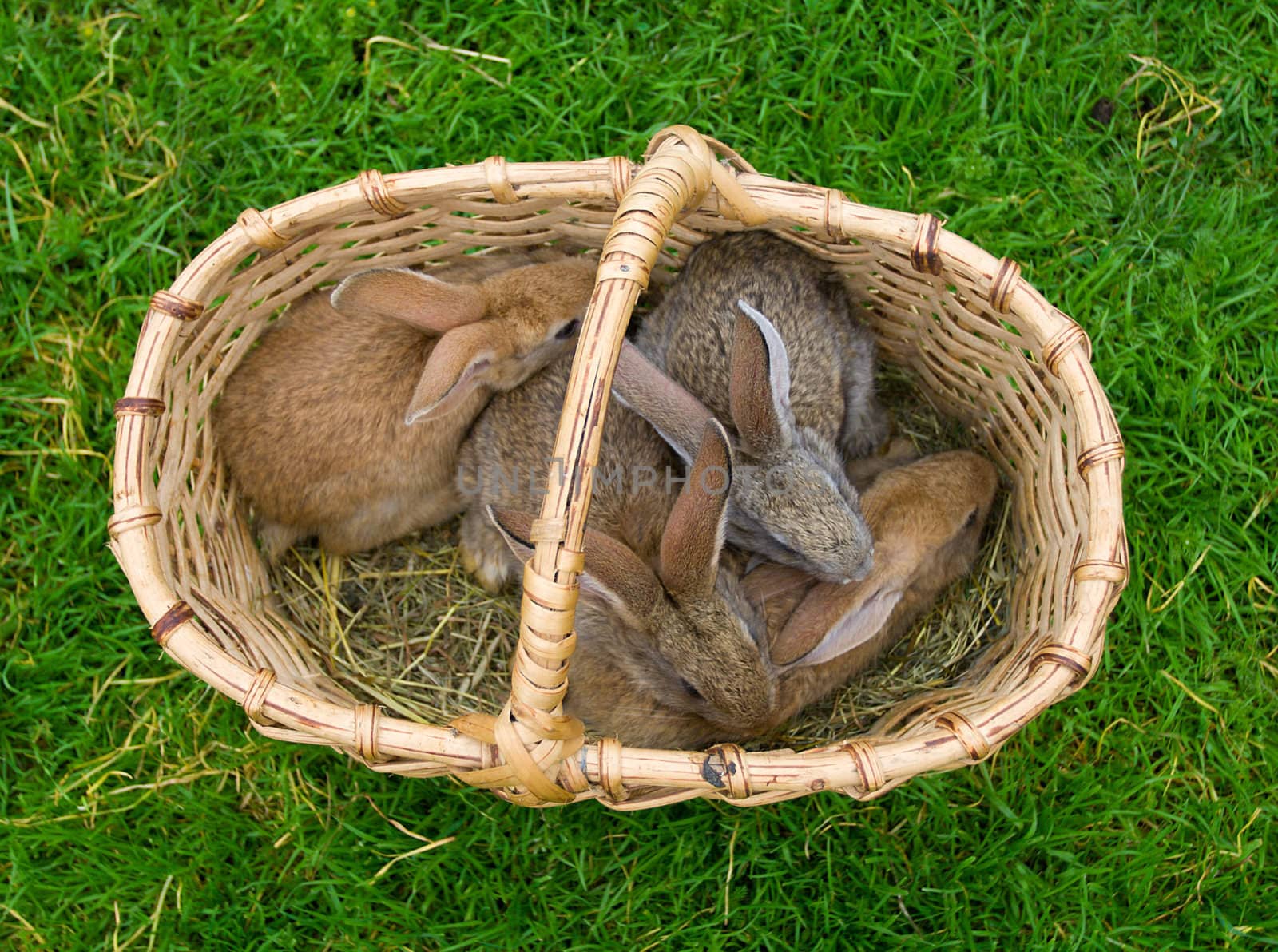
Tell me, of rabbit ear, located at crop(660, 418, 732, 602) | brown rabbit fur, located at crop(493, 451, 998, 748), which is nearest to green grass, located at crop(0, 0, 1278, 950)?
brown rabbit fur, located at crop(493, 451, 998, 748)

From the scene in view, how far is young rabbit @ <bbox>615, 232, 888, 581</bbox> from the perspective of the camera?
2.86 metres

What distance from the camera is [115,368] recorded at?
3465 millimetres

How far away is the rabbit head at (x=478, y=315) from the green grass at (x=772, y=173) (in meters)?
0.57

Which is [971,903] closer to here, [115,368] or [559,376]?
[559,376]

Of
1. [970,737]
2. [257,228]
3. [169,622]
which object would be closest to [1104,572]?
[970,737]

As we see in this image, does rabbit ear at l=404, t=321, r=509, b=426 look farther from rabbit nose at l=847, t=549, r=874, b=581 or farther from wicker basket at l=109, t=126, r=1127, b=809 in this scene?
rabbit nose at l=847, t=549, r=874, b=581

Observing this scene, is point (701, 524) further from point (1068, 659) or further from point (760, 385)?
point (1068, 659)

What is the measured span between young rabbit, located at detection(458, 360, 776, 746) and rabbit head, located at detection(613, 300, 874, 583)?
7.6 inches

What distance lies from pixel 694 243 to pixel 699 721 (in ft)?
4.66

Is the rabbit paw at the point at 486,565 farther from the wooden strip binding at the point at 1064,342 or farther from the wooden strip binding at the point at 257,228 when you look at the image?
the wooden strip binding at the point at 1064,342

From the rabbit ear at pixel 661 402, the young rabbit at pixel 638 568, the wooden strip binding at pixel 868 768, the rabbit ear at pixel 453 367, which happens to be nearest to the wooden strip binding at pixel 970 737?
the wooden strip binding at pixel 868 768

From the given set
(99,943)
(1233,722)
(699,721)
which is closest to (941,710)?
(699,721)

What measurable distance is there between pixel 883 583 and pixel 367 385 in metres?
1.59

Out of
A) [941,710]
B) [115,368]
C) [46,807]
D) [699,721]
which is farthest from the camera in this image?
[115,368]
